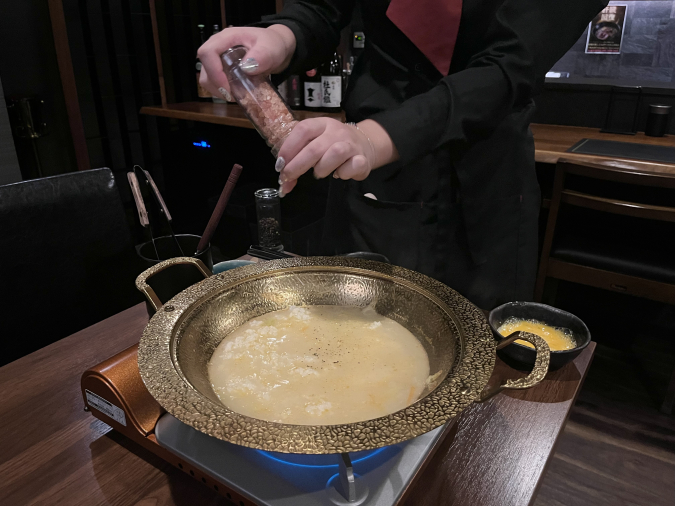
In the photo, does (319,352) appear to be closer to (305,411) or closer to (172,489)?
(305,411)

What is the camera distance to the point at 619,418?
6.79ft

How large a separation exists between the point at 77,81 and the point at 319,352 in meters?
3.05

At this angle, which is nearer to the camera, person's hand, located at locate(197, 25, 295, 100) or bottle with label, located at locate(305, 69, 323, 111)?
person's hand, located at locate(197, 25, 295, 100)

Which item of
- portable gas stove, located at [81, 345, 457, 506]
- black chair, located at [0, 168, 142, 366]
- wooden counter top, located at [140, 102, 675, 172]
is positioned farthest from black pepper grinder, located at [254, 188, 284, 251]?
portable gas stove, located at [81, 345, 457, 506]

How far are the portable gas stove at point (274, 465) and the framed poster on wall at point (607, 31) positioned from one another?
347 cm

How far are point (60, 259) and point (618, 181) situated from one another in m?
1.95

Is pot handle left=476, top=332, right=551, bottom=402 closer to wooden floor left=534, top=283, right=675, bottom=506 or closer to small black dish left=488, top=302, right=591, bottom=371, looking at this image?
small black dish left=488, top=302, right=591, bottom=371

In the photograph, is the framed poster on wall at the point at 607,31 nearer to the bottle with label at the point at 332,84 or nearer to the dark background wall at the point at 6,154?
the bottle with label at the point at 332,84

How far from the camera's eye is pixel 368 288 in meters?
0.88

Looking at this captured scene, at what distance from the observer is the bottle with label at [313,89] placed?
2846 mm

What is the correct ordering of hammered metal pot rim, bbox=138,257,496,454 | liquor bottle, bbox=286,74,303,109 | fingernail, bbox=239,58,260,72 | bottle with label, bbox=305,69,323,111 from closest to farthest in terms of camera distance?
hammered metal pot rim, bbox=138,257,496,454
fingernail, bbox=239,58,260,72
bottle with label, bbox=305,69,323,111
liquor bottle, bbox=286,74,303,109

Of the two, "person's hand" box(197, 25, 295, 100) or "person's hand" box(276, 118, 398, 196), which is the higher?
"person's hand" box(197, 25, 295, 100)

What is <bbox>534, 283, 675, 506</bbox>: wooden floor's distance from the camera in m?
1.71

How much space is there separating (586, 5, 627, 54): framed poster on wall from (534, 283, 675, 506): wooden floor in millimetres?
1725
